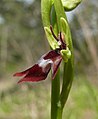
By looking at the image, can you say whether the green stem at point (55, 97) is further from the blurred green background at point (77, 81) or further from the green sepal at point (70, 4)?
the blurred green background at point (77, 81)

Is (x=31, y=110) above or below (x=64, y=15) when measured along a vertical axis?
below

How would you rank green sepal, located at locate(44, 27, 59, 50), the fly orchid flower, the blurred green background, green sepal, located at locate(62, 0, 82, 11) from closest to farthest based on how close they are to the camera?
the fly orchid flower → green sepal, located at locate(44, 27, 59, 50) → green sepal, located at locate(62, 0, 82, 11) → the blurred green background

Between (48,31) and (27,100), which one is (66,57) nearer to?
(48,31)

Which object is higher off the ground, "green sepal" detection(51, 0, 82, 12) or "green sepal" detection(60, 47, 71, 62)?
"green sepal" detection(51, 0, 82, 12)

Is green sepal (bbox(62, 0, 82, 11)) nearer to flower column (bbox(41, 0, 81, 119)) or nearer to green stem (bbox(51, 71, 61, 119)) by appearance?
flower column (bbox(41, 0, 81, 119))

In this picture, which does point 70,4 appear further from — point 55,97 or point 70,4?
point 55,97

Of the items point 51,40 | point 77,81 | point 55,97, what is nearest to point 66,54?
point 51,40

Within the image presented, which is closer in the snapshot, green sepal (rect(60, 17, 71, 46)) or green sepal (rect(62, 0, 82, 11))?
green sepal (rect(60, 17, 71, 46))

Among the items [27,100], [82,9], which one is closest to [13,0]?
[82,9]


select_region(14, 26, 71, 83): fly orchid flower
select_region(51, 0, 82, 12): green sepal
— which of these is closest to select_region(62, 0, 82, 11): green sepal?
select_region(51, 0, 82, 12): green sepal

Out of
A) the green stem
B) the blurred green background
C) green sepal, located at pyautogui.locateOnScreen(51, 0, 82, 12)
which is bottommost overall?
the blurred green background

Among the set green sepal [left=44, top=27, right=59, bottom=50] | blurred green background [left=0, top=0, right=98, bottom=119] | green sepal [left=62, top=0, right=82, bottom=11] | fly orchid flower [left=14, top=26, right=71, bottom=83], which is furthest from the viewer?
blurred green background [left=0, top=0, right=98, bottom=119]
